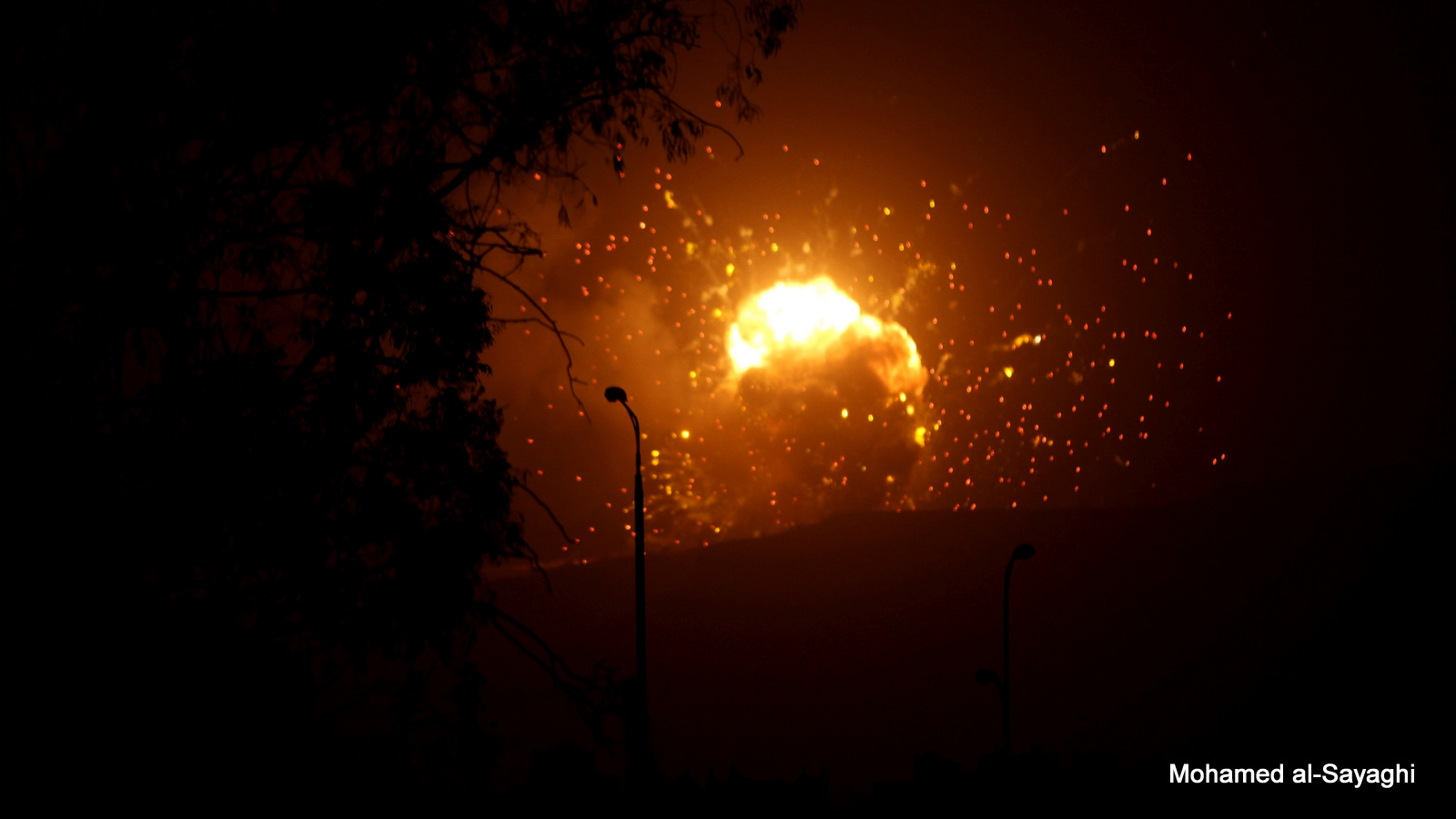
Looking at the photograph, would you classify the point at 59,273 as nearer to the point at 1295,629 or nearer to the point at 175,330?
the point at 175,330

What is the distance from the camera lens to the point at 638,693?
10773mm

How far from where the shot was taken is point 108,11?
6.35 meters

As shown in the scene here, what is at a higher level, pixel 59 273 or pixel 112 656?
pixel 59 273

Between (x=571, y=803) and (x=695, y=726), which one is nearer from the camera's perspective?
(x=571, y=803)

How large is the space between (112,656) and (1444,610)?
148 metres

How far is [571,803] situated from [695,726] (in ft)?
386

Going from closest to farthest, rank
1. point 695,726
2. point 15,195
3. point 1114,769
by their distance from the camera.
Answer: point 15,195
point 1114,769
point 695,726

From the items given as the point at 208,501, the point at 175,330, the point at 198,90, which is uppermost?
the point at 198,90

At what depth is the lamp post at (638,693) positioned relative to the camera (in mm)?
9344

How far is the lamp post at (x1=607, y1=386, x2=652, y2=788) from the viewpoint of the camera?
30.7 ft

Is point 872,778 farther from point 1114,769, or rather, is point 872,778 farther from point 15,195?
point 15,195

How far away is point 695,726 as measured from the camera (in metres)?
133

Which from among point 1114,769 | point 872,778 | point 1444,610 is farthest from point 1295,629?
point 1114,769

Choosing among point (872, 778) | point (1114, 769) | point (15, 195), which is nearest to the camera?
point (15, 195)
